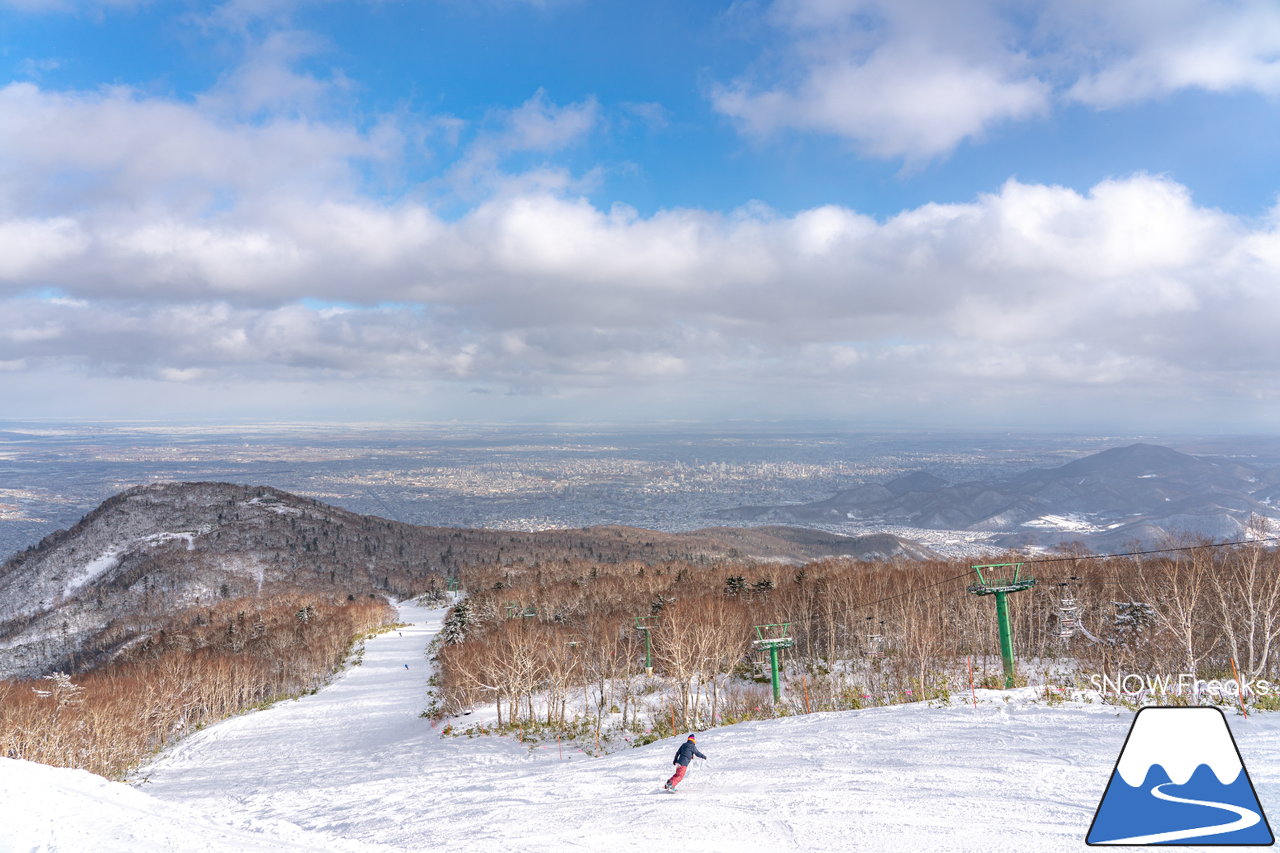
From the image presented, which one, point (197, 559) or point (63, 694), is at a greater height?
point (63, 694)

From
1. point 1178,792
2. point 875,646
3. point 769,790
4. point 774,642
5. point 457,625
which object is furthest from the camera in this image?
point 457,625

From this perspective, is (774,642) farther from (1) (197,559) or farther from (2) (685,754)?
(1) (197,559)

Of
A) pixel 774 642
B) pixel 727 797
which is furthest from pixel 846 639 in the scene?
pixel 727 797

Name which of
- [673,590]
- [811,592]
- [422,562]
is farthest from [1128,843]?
[422,562]

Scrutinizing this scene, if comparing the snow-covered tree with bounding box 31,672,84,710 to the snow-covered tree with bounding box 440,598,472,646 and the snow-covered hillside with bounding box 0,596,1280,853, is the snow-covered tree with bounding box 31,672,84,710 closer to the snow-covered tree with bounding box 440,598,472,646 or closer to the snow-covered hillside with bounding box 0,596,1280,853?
the snow-covered tree with bounding box 440,598,472,646

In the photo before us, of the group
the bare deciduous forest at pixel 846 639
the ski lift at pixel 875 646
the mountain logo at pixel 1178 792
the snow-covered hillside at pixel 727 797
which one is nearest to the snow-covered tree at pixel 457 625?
the bare deciduous forest at pixel 846 639
